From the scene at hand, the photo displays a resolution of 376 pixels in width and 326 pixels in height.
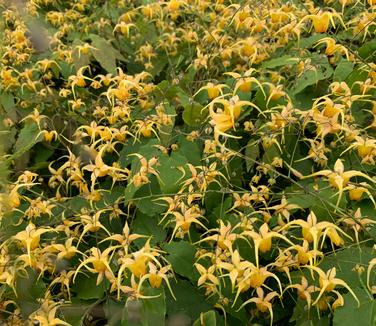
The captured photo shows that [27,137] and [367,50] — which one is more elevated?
[367,50]

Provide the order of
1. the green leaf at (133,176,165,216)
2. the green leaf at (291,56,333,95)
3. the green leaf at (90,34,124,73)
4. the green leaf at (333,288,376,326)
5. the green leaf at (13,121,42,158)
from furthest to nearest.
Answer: the green leaf at (90,34,124,73)
the green leaf at (13,121,42,158)
the green leaf at (291,56,333,95)
the green leaf at (133,176,165,216)
the green leaf at (333,288,376,326)

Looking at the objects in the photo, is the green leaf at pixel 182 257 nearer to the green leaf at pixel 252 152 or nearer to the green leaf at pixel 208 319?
the green leaf at pixel 208 319

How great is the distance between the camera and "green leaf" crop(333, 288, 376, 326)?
757 millimetres

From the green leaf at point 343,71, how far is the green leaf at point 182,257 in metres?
0.47

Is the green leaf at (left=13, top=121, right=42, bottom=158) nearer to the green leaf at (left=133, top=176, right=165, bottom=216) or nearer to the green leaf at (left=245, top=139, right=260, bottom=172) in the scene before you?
the green leaf at (left=133, top=176, right=165, bottom=216)

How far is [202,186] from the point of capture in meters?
0.91

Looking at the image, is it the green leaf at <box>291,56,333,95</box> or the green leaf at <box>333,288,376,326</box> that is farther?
the green leaf at <box>291,56,333,95</box>

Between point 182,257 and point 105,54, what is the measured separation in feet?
2.37

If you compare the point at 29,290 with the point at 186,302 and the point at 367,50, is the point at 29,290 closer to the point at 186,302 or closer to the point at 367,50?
the point at 186,302

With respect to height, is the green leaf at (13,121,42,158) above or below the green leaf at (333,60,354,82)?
below

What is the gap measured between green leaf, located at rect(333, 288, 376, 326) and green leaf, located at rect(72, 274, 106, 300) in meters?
0.34

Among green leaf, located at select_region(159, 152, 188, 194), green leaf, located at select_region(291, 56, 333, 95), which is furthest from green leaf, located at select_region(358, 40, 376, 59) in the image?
green leaf, located at select_region(159, 152, 188, 194)

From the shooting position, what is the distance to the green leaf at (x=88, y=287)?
89 cm

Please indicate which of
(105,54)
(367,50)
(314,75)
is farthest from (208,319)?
(105,54)
